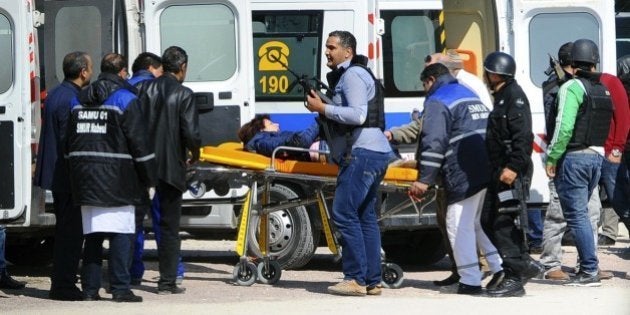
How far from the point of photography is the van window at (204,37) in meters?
15.2

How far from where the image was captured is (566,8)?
16.0 m

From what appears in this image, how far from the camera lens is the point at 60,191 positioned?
12.7m

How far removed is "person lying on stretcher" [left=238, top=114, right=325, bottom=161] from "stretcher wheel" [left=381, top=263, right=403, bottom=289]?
103 centimetres

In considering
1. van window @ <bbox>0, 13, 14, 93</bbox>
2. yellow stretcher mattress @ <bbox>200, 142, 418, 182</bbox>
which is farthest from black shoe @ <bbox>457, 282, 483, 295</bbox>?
van window @ <bbox>0, 13, 14, 93</bbox>

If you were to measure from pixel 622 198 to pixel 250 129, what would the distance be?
4.68 m

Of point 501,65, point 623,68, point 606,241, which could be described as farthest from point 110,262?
point 606,241

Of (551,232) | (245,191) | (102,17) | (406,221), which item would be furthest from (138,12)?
(551,232)

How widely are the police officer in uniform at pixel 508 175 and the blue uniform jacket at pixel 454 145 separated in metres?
0.10

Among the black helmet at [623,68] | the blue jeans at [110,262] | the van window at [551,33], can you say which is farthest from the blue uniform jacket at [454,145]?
the black helmet at [623,68]

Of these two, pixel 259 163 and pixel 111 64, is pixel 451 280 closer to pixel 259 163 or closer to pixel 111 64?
pixel 259 163

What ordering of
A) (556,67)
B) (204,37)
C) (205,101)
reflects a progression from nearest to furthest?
(556,67) → (205,101) → (204,37)

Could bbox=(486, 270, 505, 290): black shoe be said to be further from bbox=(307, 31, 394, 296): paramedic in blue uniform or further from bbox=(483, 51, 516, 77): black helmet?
bbox=(483, 51, 516, 77): black helmet

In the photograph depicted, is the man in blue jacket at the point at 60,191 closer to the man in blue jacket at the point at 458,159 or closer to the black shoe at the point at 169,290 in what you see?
the black shoe at the point at 169,290

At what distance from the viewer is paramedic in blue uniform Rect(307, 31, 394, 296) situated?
12.5m
